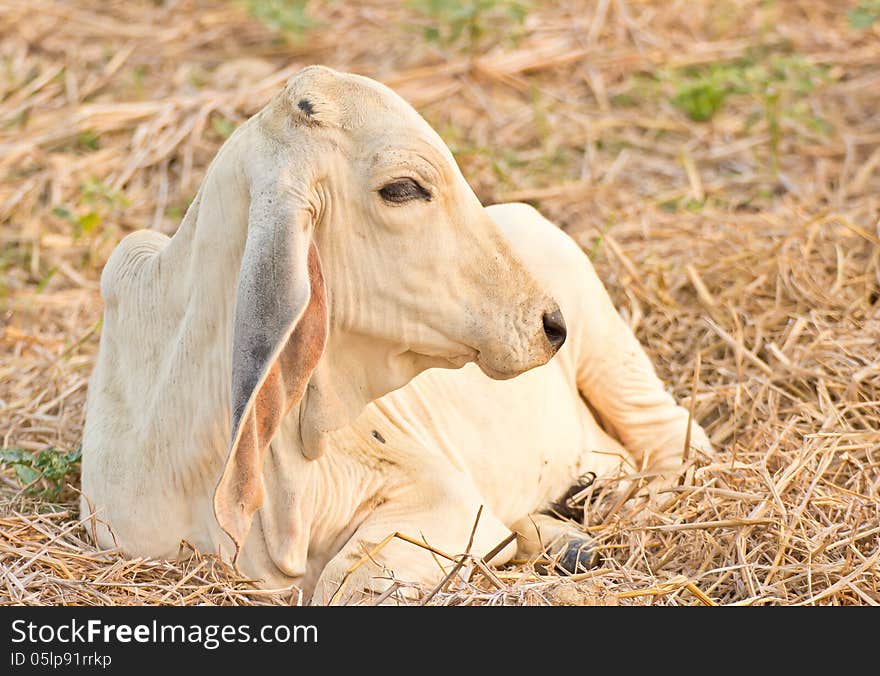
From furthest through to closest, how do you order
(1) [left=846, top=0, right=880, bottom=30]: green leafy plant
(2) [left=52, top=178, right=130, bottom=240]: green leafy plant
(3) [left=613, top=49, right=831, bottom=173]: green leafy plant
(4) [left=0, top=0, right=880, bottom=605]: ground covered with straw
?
(3) [left=613, top=49, right=831, bottom=173]: green leafy plant < (1) [left=846, top=0, right=880, bottom=30]: green leafy plant < (2) [left=52, top=178, right=130, bottom=240]: green leafy plant < (4) [left=0, top=0, right=880, bottom=605]: ground covered with straw

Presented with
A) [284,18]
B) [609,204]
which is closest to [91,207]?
[284,18]

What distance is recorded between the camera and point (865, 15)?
6.13 meters

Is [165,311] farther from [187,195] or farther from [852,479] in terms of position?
[187,195]

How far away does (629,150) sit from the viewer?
6.62 m

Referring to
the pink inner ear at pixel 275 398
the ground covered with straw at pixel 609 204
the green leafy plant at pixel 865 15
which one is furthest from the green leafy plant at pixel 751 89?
the pink inner ear at pixel 275 398

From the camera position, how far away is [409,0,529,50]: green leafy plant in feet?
21.6

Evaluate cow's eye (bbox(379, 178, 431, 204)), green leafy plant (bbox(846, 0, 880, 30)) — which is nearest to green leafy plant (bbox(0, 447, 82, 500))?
cow's eye (bbox(379, 178, 431, 204))

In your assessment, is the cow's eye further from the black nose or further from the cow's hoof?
the cow's hoof

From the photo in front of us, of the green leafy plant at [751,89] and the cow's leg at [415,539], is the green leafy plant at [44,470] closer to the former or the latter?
the cow's leg at [415,539]

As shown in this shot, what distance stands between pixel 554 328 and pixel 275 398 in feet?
2.16

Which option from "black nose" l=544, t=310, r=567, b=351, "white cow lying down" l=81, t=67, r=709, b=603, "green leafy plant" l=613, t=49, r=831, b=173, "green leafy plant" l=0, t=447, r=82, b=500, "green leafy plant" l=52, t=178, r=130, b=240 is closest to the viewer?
"white cow lying down" l=81, t=67, r=709, b=603

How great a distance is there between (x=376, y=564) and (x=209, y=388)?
583 mm

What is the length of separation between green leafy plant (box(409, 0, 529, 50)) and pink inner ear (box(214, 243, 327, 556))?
3.85 m

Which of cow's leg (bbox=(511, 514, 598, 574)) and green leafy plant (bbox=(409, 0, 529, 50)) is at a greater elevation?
green leafy plant (bbox=(409, 0, 529, 50))
